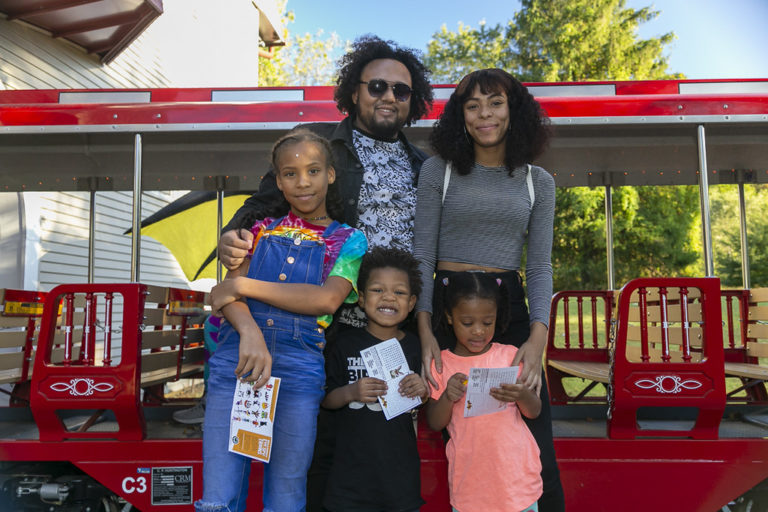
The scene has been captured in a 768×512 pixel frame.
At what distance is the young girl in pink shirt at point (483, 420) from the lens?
2172 mm

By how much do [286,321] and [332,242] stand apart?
1.17ft

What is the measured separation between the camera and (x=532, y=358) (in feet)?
7.16

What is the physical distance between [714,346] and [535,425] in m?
1.16

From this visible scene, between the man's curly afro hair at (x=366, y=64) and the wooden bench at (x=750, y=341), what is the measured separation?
2.48m

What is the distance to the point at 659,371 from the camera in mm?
2840

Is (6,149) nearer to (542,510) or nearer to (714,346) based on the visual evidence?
(542,510)

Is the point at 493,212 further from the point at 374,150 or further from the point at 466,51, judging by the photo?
the point at 466,51

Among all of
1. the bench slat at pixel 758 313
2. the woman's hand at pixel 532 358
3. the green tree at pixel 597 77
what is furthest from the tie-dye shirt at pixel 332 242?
the green tree at pixel 597 77

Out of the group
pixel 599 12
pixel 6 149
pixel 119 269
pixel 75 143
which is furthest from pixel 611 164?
pixel 599 12

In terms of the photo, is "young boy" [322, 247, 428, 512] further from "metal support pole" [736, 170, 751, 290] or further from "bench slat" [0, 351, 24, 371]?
"metal support pole" [736, 170, 751, 290]

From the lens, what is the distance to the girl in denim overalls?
1962 millimetres

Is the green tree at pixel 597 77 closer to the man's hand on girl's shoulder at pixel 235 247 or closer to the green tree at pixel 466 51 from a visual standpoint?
the green tree at pixel 466 51

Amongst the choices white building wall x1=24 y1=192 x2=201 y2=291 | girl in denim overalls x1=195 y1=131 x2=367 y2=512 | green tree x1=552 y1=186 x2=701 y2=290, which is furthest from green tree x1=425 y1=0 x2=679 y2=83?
girl in denim overalls x1=195 y1=131 x2=367 y2=512

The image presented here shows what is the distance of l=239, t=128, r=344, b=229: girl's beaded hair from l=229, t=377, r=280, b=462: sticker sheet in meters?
0.70
